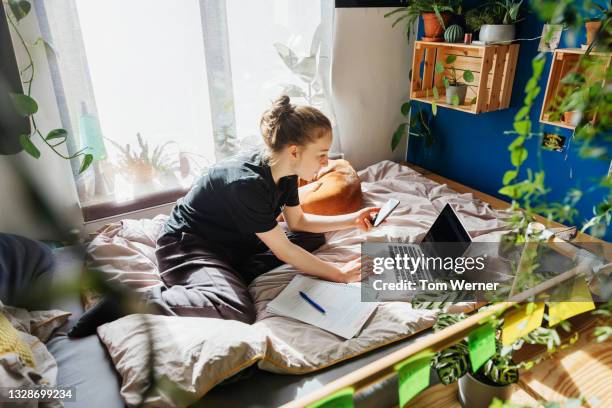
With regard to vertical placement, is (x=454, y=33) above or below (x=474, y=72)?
above

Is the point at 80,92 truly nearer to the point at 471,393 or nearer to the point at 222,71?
the point at 222,71

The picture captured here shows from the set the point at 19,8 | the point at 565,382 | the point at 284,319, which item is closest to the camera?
the point at 565,382

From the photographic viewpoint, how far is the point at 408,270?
1.38m

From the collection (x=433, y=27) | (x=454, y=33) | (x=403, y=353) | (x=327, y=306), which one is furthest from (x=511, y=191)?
(x=433, y=27)

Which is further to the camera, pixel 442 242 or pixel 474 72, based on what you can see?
pixel 474 72

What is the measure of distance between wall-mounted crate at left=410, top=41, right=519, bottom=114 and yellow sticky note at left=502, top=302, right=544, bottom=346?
1398mm

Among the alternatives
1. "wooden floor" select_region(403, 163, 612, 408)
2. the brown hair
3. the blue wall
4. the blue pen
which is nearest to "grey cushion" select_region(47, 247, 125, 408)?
the blue pen

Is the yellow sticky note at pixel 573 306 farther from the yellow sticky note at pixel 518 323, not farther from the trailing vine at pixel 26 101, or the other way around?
the trailing vine at pixel 26 101

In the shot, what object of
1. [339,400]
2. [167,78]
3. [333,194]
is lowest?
[333,194]

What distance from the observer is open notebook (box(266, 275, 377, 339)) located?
45.4 inches

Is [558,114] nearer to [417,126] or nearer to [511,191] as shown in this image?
[511,191]

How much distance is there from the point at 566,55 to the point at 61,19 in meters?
1.83

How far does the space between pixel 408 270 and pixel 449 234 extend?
18cm

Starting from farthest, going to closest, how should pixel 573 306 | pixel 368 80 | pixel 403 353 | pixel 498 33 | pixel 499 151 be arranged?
1. pixel 368 80
2. pixel 499 151
3. pixel 498 33
4. pixel 573 306
5. pixel 403 353
